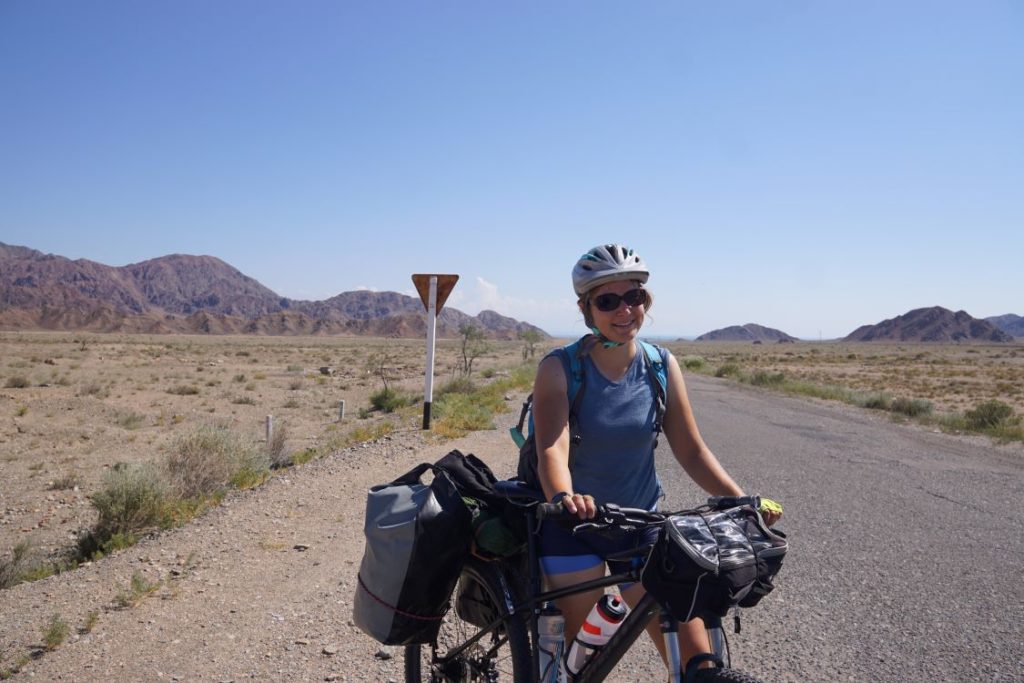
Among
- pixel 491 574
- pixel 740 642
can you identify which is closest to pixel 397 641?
pixel 491 574

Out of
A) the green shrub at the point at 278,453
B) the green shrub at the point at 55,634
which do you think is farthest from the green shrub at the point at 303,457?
the green shrub at the point at 55,634

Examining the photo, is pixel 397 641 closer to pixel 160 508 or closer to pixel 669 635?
pixel 669 635

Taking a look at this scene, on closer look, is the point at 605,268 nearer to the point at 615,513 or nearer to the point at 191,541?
the point at 615,513

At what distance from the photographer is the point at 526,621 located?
246cm

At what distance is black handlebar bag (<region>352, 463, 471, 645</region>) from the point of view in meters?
2.41

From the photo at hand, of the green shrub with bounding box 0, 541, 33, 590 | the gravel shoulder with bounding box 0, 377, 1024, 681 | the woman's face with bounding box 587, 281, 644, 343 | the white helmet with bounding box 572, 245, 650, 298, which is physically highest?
the white helmet with bounding box 572, 245, 650, 298

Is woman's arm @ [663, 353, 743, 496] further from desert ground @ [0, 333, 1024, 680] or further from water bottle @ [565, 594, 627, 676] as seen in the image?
desert ground @ [0, 333, 1024, 680]

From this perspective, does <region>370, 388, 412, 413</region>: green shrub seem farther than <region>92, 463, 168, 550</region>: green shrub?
Yes

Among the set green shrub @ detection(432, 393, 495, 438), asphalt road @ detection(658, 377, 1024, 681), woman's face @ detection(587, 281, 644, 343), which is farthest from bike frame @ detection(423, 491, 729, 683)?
green shrub @ detection(432, 393, 495, 438)

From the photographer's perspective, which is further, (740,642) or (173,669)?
(740,642)

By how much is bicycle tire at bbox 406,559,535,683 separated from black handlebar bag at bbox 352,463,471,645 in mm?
154

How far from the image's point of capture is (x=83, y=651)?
3.84 m

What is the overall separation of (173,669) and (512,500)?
7.89 feet

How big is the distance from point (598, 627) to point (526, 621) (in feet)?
1.13
